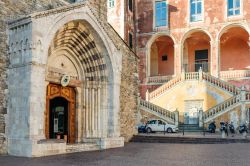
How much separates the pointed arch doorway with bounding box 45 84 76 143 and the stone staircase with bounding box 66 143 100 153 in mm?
1343

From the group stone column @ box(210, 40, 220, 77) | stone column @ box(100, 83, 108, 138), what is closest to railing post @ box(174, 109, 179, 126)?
stone column @ box(210, 40, 220, 77)

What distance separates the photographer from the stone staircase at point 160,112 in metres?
30.2

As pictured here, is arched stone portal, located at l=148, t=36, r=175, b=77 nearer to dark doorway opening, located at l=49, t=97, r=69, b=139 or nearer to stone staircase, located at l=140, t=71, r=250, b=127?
stone staircase, located at l=140, t=71, r=250, b=127

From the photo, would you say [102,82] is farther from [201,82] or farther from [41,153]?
[201,82]

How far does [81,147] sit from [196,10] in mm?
23636

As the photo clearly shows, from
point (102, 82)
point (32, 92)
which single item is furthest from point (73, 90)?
point (32, 92)

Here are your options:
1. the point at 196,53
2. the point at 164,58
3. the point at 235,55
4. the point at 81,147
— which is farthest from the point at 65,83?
the point at 164,58

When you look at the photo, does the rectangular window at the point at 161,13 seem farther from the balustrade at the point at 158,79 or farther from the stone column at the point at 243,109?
the stone column at the point at 243,109

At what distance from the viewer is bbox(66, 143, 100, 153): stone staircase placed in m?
15.5

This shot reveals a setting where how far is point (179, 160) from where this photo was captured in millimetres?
12805

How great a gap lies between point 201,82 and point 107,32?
14.8 metres

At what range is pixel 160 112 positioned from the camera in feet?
99.7

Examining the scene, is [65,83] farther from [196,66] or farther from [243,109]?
[196,66]

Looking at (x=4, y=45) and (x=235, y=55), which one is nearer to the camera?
(x=4, y=45)
